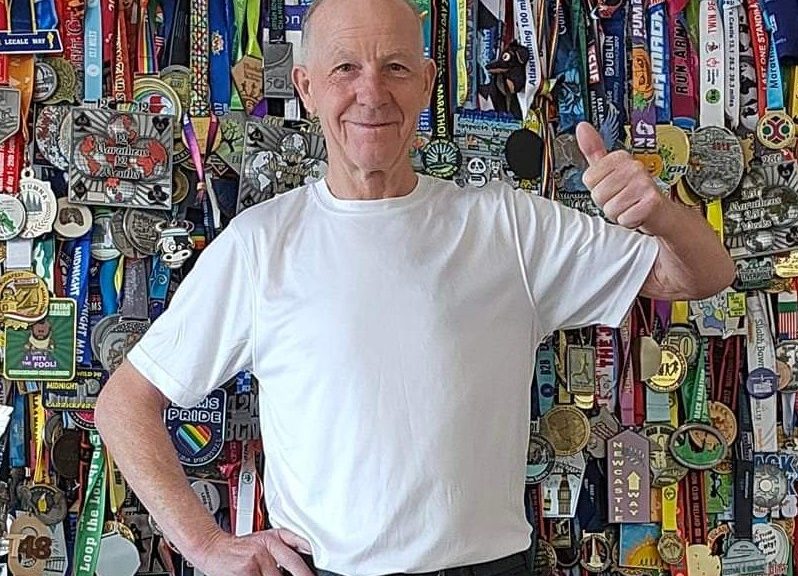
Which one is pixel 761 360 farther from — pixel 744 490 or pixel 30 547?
pixel 30 547

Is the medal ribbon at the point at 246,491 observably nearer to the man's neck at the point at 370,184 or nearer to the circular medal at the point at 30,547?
the circular medal at the point at 30,547

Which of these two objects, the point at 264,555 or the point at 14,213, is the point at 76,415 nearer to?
the point at 14,213

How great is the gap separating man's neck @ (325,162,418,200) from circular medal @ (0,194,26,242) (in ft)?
1.55

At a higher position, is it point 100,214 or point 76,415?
point 100,214

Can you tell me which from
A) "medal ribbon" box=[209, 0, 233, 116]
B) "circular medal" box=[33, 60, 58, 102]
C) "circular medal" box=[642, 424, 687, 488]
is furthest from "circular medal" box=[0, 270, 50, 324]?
"circular medal" box=[642, 424, 687, 488]

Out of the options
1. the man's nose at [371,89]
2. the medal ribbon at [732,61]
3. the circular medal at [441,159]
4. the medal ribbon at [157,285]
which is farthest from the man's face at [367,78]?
the medal ribbon at [732,61]

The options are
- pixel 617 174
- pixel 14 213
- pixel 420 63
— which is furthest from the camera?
pixel 14 213

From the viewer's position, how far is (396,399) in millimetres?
1135

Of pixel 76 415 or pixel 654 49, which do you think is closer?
pixel 76 415

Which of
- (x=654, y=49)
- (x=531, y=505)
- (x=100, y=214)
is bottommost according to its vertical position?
(x=531, y=505)

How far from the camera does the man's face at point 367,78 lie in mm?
1188

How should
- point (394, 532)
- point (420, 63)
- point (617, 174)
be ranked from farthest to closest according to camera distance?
point (420, 63) < point (394, 532) < point (617, 174)

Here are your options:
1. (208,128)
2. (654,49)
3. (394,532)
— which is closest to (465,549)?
(394,532)

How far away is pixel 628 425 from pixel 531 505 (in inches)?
7.4
